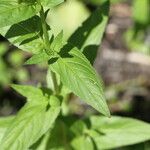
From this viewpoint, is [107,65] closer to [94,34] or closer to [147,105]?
[147,105]

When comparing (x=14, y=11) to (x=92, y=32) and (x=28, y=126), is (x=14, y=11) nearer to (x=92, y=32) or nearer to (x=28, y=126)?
(x=28, y=126)

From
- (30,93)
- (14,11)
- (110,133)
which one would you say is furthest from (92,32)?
(14,11)

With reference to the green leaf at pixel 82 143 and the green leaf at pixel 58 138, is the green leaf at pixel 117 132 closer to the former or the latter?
the green leaf at pixel 82 143

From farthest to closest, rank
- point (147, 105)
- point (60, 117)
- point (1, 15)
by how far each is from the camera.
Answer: point (147, 105)
point (60, 117)
point (1, 15)

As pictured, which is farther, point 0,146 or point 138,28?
point 138,28

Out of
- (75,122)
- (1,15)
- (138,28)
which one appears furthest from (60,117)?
(138,28)

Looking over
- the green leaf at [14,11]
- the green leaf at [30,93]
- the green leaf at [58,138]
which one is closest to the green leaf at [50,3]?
the green leaf at [14,11]
